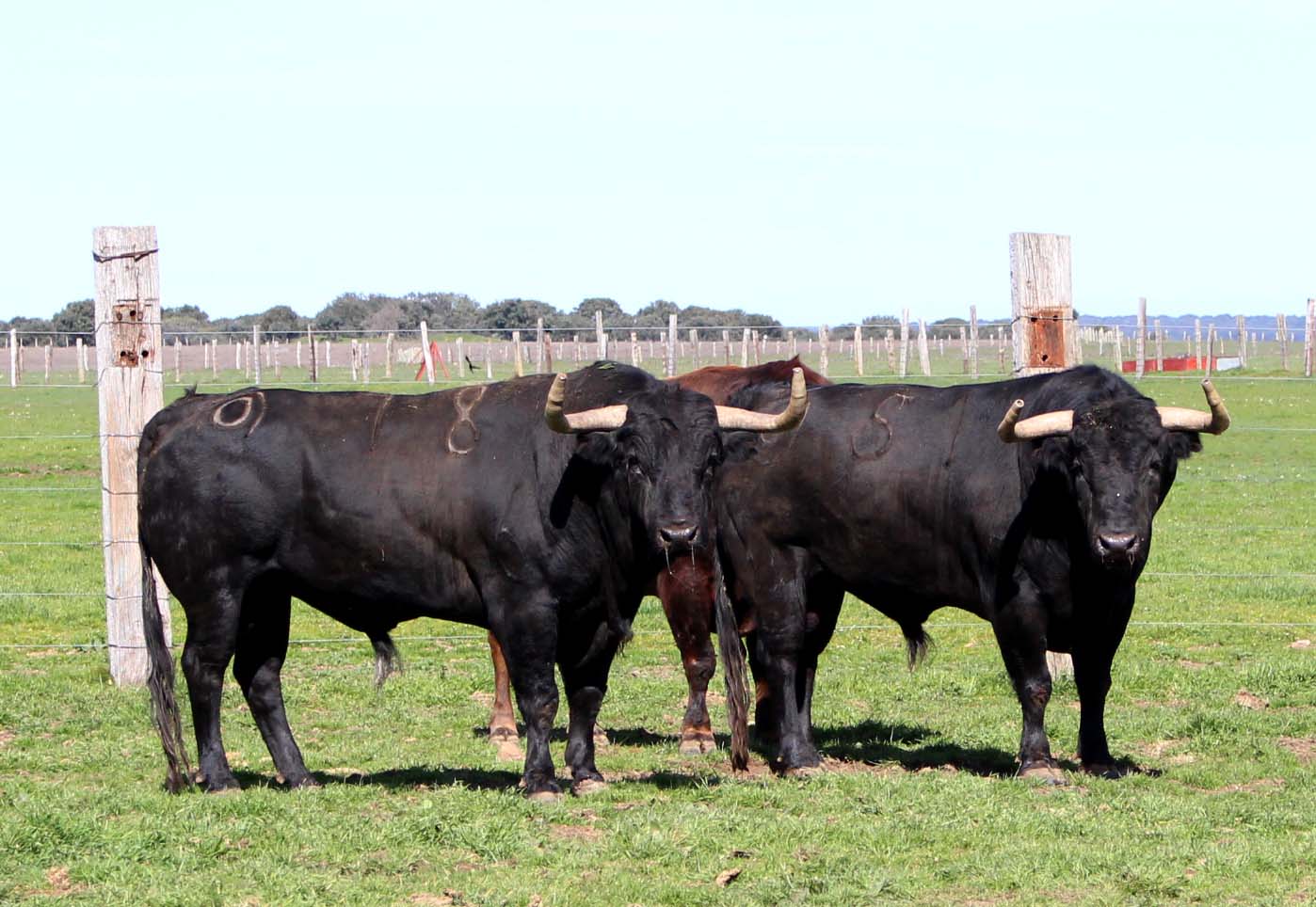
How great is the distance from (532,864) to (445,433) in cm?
237

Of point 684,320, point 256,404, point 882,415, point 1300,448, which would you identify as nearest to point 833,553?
point 882,415

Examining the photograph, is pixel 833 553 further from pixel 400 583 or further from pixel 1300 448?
pixel 1300 448

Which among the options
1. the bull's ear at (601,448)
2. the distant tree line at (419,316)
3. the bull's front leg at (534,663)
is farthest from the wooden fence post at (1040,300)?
the distant tree line at (419,316)

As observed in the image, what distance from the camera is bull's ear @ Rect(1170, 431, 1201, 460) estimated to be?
24.9 ft

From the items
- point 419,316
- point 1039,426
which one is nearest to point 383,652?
point 1039,426

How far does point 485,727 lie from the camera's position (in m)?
9.13

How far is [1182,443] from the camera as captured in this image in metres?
Result: 7.64

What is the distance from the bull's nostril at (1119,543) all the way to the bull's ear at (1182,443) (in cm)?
64

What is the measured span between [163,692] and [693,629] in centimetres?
249

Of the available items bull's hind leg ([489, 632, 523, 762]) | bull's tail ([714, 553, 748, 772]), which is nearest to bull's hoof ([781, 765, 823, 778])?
bull's tail ([714, 553, 748, 772])

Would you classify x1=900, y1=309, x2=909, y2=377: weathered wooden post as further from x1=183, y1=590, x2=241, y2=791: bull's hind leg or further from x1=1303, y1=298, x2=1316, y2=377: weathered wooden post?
x1=183, y1=590, x2=241, y2=791: bull's hind leg

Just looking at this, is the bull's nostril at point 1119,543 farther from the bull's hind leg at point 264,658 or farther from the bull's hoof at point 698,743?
the bull's hind leg at point 264,658

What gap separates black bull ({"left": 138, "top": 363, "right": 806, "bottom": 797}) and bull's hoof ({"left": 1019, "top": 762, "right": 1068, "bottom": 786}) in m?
1.98

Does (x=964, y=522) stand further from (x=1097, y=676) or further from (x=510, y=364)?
(x=510, y=364)
